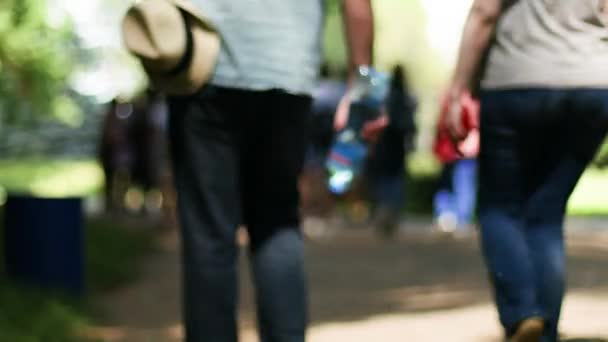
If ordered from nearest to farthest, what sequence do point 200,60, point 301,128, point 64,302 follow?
point 200,60, point 301,128, point 64,302

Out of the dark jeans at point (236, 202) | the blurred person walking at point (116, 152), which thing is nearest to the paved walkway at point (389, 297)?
the dark jeans at point (236, 202)

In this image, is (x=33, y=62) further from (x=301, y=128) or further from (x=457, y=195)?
(x=457, y=195)

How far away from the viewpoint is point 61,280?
8.95 metres

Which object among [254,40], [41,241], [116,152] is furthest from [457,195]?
[254,40]

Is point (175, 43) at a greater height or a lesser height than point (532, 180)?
greater

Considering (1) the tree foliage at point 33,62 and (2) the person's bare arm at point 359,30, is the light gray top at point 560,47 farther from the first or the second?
(1) the tree foliage at point 33,62

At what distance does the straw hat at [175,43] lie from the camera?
14.9 feet

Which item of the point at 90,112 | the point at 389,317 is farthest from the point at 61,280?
the point at 90,112

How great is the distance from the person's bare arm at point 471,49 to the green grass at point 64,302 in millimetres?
2276

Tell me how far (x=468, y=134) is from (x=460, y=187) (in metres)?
10.1

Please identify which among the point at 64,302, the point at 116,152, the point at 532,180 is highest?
the point at 532,180

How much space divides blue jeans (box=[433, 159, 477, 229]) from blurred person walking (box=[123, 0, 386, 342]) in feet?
33.2

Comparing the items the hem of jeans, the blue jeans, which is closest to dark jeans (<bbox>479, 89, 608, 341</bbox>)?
the hem of jeans

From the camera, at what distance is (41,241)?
29.3ft
